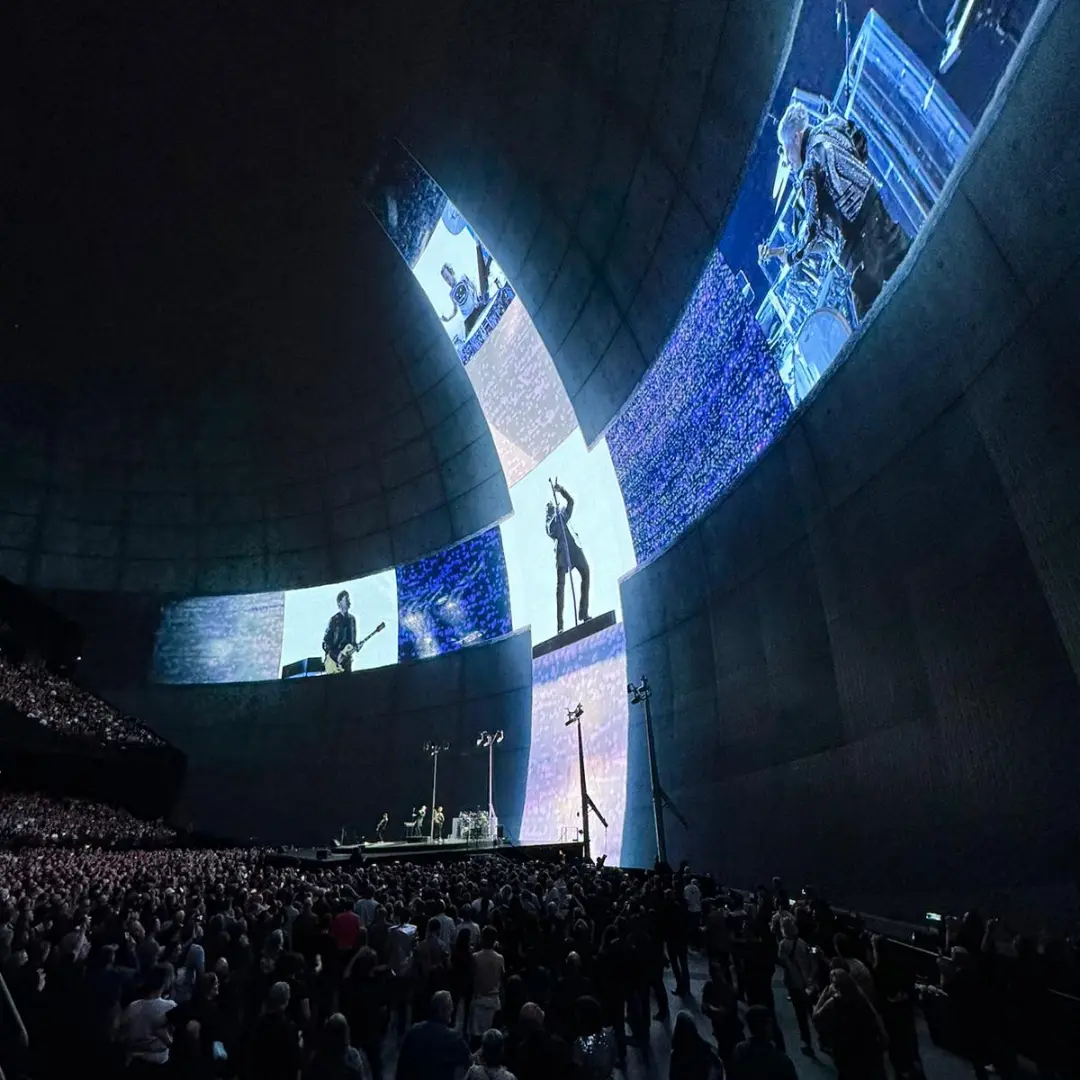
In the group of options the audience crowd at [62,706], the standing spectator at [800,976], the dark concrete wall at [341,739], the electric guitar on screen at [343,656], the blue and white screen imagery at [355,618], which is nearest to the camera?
the standing spectator at [800,976]

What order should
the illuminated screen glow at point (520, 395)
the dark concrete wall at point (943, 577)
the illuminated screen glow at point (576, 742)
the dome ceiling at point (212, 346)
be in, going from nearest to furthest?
the dark concrete wall at point (943, 577) → the illuminated screen glow at point (576, 742) → the illuminated screen glow at point (520, 395) → the dome ceiling at point (212, 346)

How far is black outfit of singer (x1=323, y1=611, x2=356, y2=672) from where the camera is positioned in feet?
128

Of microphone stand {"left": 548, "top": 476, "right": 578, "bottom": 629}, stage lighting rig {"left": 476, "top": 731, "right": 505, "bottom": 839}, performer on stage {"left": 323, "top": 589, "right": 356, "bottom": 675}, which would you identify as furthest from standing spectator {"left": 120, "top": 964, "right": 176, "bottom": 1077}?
performer on stage {"left": 323, "top": 589, "right": 356, "bottom": 675}

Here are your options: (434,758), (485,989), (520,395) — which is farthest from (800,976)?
(434,758)

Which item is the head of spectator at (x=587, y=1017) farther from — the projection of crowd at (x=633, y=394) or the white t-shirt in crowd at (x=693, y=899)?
the projection of crowd at (x=633, y=394)

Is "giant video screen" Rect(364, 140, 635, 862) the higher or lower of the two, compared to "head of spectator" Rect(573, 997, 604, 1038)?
higher

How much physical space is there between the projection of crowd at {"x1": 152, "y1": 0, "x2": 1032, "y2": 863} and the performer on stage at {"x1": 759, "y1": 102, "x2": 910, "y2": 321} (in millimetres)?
40

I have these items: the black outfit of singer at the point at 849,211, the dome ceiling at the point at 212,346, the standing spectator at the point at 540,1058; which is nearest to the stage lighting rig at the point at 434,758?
the dome ceiling at the point at 212,346

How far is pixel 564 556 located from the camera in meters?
29.4

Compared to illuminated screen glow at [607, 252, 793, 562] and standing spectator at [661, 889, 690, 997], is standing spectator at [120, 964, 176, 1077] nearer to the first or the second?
standing spectator at [661, 889, 690, 997]

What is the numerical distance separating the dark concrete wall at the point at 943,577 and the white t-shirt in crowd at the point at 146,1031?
9924mm

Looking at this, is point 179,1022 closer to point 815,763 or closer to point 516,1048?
point 516,1048

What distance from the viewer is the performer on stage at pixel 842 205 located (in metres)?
12.7

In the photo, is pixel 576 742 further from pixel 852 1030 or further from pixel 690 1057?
pixel 690 1057
